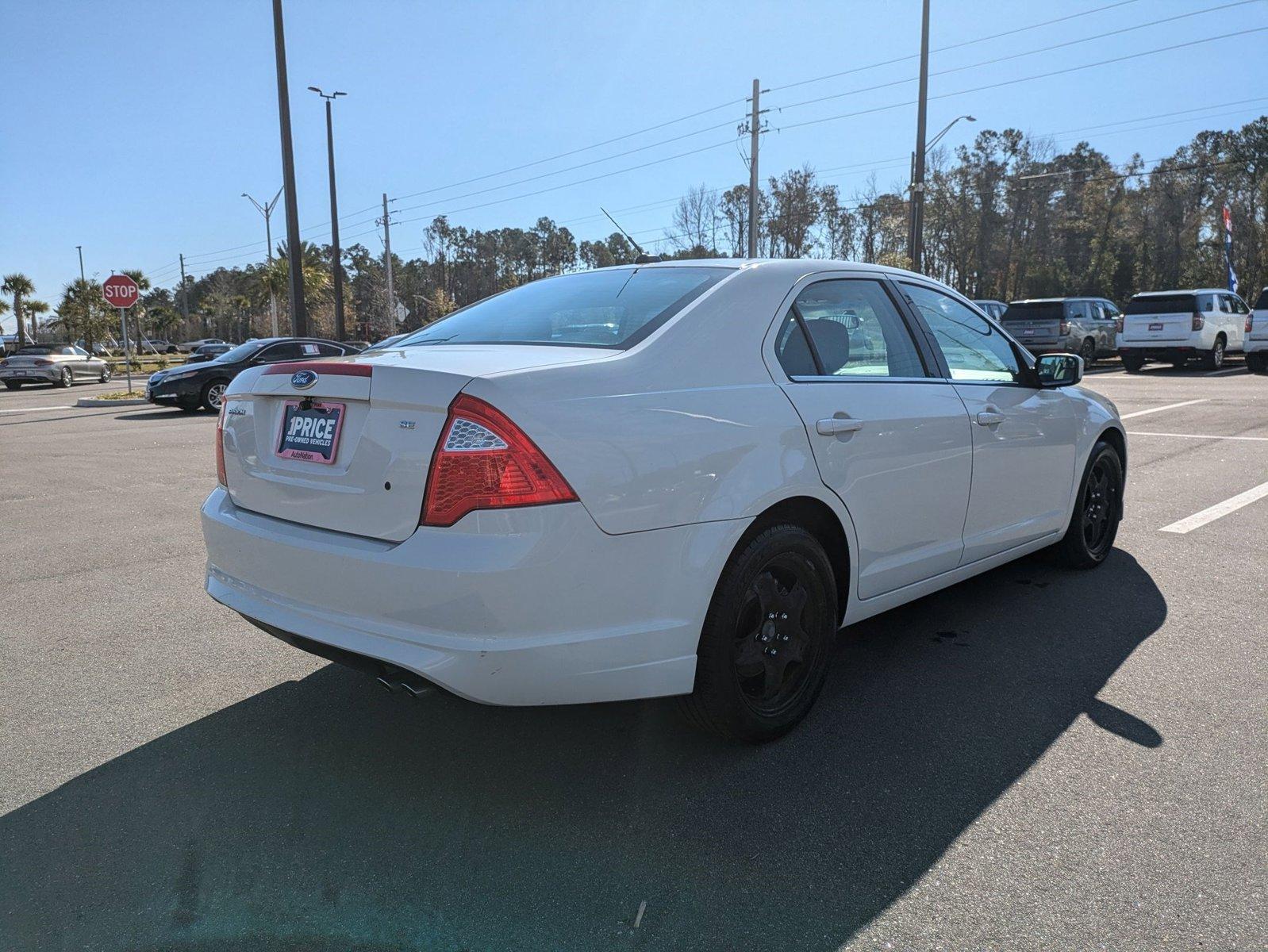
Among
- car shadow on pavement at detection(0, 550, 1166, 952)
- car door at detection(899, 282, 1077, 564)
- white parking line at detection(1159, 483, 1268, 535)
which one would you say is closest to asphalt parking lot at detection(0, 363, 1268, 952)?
car shadow on pavement at detection(0, 550, 1166, 952)

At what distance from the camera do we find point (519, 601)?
2.45 metres

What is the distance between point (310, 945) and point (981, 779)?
195cm

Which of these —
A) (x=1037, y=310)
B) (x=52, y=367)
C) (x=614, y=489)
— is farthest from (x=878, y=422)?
(x=52, y=367)

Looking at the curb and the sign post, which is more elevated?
the sign post

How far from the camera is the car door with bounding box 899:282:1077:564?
159 inches

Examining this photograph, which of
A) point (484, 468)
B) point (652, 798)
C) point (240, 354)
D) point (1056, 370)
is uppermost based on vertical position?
point (240, 354)

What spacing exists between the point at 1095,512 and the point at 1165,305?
64.1ft

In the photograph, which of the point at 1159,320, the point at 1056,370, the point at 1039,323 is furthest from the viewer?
the point at 1039,323

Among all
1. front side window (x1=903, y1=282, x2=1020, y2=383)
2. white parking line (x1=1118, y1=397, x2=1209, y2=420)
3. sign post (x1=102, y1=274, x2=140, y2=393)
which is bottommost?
white parking line (x1=1118, y1=397, x2=1209, y2=420)

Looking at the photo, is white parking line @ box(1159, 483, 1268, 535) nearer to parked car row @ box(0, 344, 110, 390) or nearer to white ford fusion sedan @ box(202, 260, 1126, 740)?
white ford fusion sedan @ box(202, 260, 1126, 740)

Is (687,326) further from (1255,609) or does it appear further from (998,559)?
(1255,609)

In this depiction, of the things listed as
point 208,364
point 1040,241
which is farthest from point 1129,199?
point 208,364

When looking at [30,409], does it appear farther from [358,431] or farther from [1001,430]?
[1001,430]

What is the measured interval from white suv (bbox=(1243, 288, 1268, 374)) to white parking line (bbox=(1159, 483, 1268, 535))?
1547 cm
